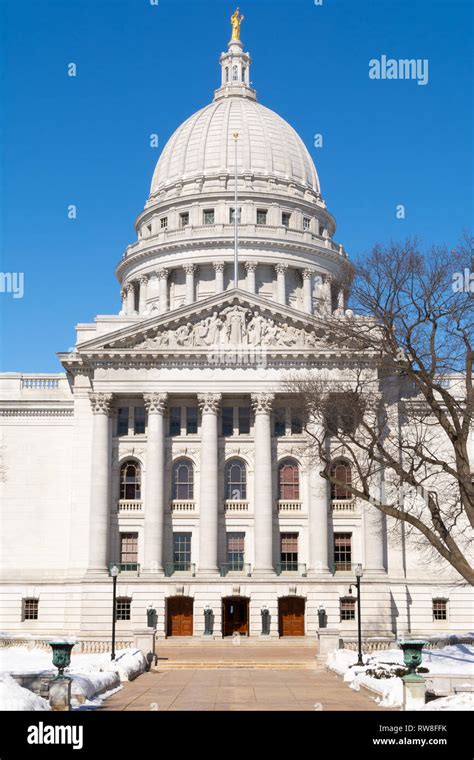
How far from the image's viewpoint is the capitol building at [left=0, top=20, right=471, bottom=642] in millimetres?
61219

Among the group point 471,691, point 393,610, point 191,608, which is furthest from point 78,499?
point 471,691

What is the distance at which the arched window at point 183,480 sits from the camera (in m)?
64.9

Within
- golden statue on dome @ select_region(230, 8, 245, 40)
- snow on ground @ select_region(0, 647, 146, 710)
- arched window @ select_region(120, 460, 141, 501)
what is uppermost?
golden statue on dome @ select_region(230, 8, 245, 40)

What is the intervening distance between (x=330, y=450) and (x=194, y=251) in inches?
1133

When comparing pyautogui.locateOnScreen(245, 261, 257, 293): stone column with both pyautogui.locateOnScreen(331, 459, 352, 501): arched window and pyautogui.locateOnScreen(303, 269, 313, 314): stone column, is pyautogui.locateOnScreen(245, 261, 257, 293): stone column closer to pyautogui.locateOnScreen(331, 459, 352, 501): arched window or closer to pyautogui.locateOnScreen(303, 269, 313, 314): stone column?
pyautogui.locateOnScreen(303, 269, 313, 314): stone column

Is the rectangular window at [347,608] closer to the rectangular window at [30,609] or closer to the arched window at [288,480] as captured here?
the arched window at [288,480]

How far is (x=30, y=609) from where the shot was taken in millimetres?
65500

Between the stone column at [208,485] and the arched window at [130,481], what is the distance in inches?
173

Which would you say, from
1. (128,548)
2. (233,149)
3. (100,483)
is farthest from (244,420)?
(233,149)

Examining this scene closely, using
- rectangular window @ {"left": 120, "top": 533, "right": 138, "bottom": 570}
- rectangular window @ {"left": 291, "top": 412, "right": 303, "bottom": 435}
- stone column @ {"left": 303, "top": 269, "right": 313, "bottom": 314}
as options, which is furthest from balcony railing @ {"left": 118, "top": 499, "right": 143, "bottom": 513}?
stone column @ {"left": 303, "top": 269, "right": 313, "bottom": 314}

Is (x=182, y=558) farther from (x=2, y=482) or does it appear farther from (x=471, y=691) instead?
(x=471, y=691)

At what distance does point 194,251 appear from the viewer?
86500 mm

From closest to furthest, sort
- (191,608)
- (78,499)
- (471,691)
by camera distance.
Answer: (471,691), (191,608), (78,499)

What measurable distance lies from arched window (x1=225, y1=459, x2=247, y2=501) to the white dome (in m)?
35.5
